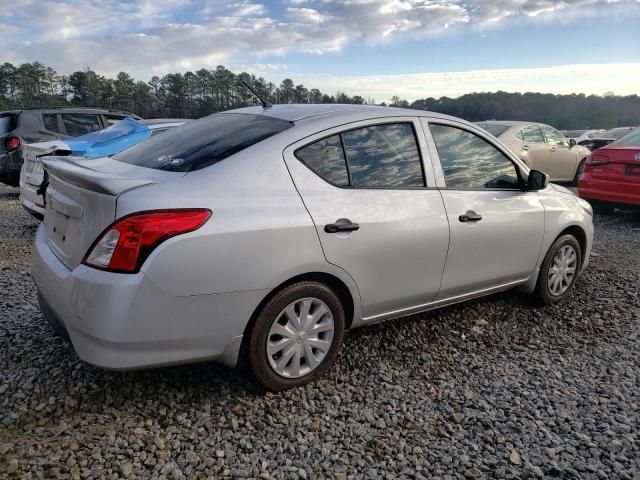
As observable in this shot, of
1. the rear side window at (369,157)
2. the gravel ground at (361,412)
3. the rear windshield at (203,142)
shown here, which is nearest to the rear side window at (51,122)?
the gravel ground at (361,412)

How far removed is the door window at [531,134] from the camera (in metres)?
11.1

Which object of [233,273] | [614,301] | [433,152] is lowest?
[614,301]

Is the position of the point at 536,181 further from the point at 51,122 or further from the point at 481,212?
the point at 51,122

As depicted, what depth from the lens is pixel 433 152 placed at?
3451 millimetres

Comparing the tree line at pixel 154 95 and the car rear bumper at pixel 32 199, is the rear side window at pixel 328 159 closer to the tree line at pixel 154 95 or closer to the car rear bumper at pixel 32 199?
the car rear bumper at pixel 32 199

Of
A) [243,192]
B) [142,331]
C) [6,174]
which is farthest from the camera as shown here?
[6,174]

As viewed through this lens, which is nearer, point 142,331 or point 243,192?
point 142,331

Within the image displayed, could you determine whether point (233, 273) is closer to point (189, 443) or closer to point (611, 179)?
point (189, 443)

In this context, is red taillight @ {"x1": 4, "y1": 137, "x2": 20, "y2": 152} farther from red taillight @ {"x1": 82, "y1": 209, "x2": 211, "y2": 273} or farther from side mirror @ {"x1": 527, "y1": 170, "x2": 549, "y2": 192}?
side mirror @ {"x1": 527, "y1": 170, "x2": 549, "y2": 192}

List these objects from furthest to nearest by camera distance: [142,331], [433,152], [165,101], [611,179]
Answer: [165,101] → [611,179] → [433,152] → [142,331]

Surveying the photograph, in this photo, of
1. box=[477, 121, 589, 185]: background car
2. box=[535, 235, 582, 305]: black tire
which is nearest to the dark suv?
box=[477, 121, 589, 185]: background car

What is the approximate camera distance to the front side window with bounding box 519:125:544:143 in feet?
36.6

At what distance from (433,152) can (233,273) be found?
1.69 m

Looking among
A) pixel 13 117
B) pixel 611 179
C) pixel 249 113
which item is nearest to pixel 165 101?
pixel 13 117
